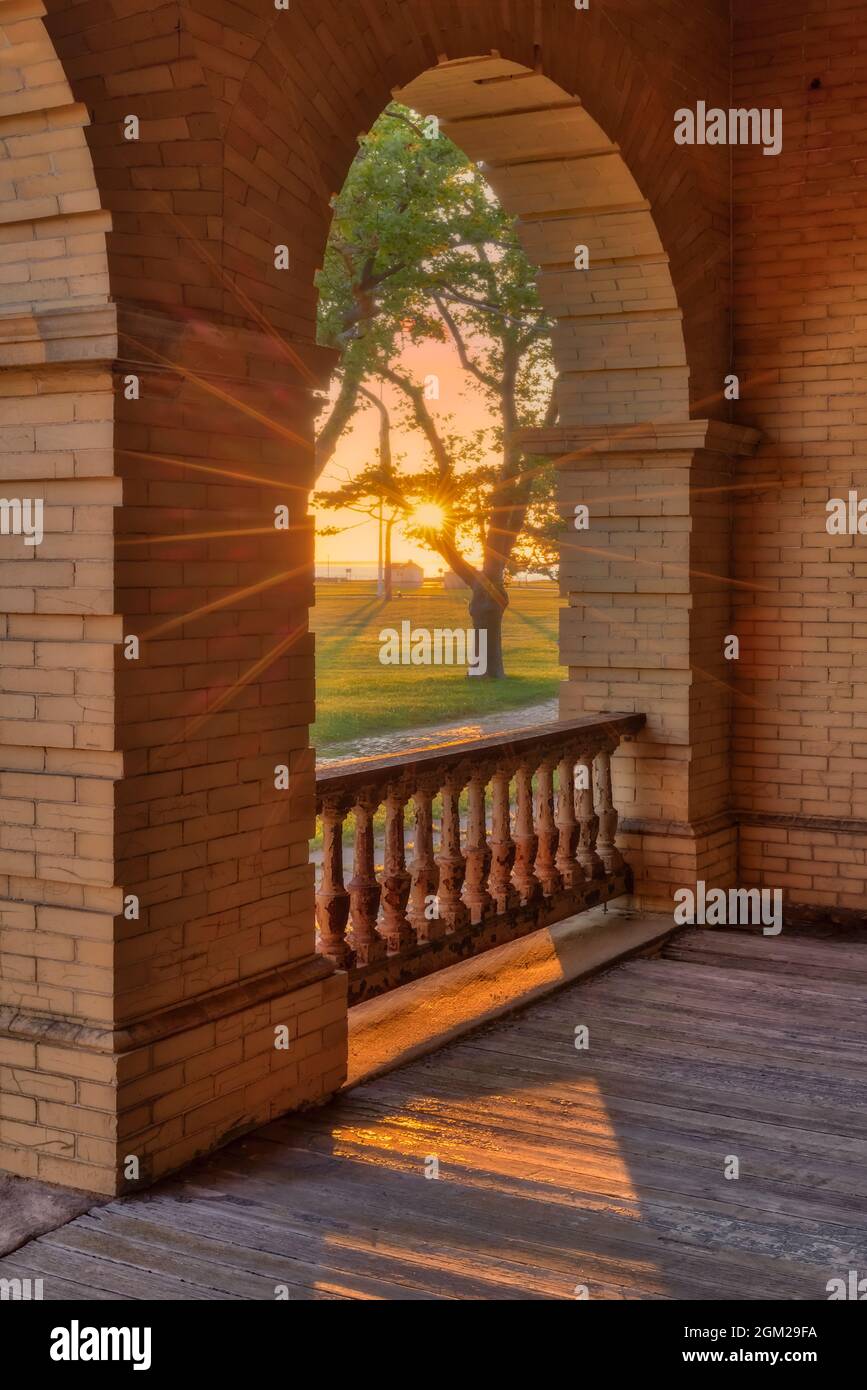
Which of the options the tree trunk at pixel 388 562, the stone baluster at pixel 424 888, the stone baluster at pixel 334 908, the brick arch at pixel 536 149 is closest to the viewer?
the brick arch at pixel 536 149

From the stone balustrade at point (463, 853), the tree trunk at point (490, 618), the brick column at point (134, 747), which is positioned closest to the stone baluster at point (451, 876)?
the stone balustrade at point (463, 853)

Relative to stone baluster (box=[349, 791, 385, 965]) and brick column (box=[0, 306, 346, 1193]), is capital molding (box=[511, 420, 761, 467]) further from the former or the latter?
brick column (box=[0, 306, 346, 1193])

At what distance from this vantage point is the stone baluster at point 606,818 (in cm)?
798

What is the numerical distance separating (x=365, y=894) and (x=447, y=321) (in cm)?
1307

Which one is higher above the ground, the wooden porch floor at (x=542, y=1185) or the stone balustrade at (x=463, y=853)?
the stone balustrade at (x=463, y=853)

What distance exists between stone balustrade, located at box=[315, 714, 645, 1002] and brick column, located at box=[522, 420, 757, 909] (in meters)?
0.19

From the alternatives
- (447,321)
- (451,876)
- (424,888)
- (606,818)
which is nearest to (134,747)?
(424,888)

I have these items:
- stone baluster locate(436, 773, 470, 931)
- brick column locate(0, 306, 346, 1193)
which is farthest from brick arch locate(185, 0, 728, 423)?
stone baluster locate(436, 773, 470, 931)

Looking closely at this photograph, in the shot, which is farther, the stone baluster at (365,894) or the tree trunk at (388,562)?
the tree trunk at (388,562)

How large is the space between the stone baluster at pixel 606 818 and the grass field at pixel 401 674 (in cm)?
931

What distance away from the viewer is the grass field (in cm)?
1869

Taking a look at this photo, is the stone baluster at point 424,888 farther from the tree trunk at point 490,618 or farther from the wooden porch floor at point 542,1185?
the tree trunk at point 490,618

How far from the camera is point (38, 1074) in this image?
438cm

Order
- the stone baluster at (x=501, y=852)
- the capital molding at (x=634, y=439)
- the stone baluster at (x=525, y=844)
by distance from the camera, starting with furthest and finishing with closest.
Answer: the capital molding at (x=634, y=439) → the stone baluster at (x=525, y=844) → the stone baluster at (x=501, y=852)
